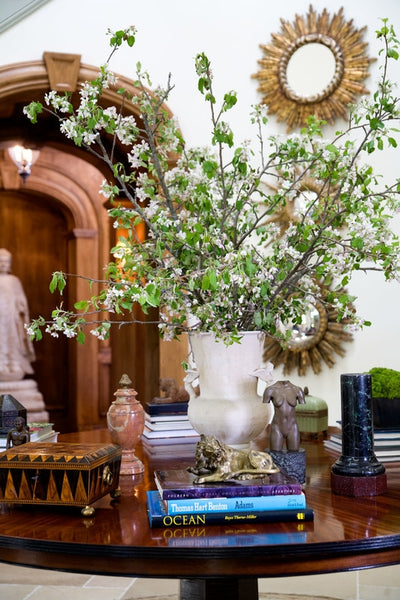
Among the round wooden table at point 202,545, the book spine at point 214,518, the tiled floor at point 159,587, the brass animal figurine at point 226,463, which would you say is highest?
the brass animal figurine at point 226,463

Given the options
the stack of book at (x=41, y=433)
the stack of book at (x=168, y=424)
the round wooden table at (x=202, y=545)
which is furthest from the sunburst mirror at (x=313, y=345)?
the round wooden table at (x=202, y=545)

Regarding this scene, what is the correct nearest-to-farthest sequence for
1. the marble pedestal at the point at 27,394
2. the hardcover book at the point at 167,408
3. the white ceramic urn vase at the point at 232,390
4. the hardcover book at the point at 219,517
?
the hardcover book at the point at 219,517
the white ceramic urn vase at the point at 232,390
the hardcover book at the point at 167,408
the marble pedestal at the point at 27,394

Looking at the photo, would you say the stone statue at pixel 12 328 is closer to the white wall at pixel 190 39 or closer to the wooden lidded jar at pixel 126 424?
the white wall at pixel 190 39

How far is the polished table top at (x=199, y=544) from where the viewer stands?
1.25 metres

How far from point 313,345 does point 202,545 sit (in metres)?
3.00

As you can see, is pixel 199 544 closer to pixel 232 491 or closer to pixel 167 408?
pixel 232 491

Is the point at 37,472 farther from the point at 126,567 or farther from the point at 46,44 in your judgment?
the point at 46,44

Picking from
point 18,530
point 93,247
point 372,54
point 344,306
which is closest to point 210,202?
point 344,306

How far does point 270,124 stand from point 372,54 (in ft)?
2.36

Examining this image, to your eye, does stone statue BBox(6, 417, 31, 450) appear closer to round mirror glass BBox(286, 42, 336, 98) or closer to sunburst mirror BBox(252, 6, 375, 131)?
sunburst mirror BBox(252, 6, 375, 131)

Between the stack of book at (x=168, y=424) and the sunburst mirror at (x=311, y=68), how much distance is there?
2428 millimetres

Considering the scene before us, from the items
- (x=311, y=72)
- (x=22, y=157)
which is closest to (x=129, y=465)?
(x=311, y=72)

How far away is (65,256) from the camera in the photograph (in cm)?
895

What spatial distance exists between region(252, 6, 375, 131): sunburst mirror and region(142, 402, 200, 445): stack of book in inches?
95.6
